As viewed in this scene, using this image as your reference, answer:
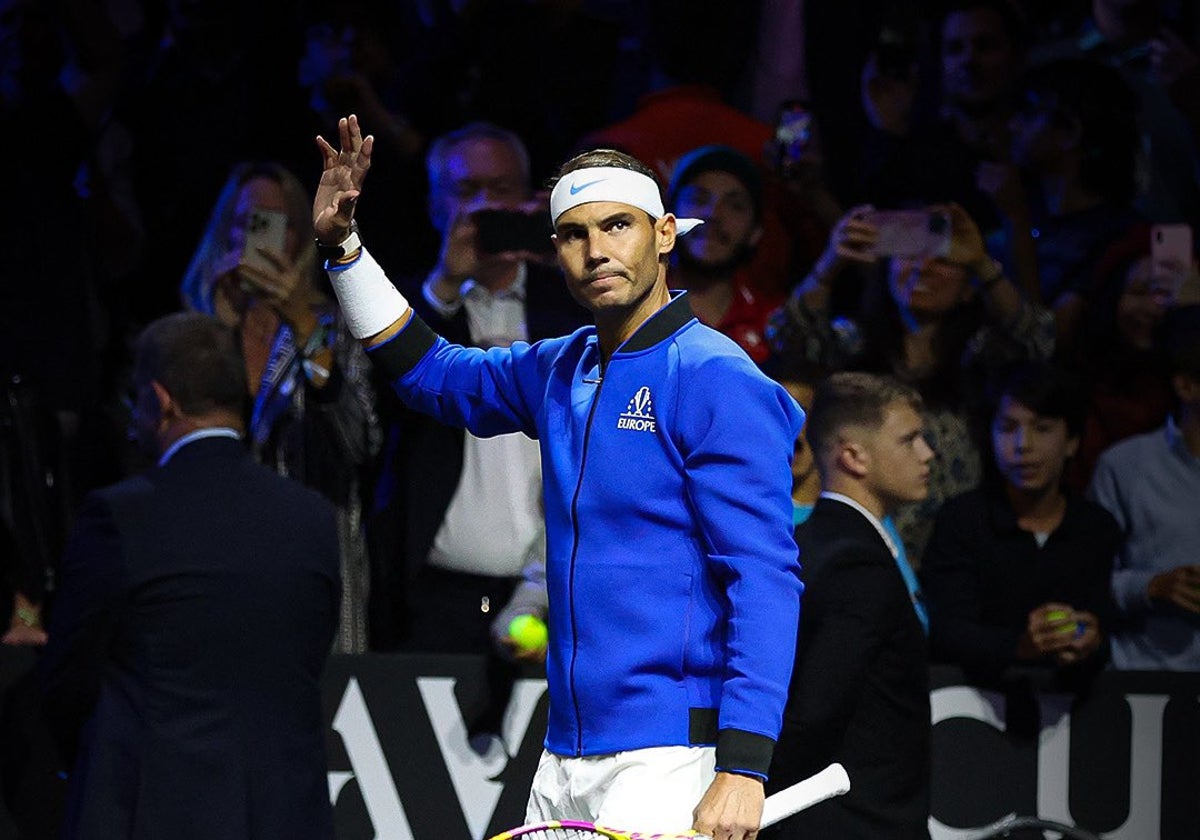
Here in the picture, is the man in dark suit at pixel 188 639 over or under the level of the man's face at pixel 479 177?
under

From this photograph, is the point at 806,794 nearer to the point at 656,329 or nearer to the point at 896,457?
the point at 656,329

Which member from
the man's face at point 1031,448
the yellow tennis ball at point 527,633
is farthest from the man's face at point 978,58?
the yellow tennis ball at point 527,633

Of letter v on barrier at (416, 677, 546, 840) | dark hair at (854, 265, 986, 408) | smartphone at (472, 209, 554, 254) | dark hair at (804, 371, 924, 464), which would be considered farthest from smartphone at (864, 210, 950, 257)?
letter v on barrier at (416, 677, 546, 840)

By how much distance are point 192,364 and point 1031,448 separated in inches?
102

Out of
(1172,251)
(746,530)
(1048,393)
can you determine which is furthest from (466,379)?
(1172,251)

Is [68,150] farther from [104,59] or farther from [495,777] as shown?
[495,777]

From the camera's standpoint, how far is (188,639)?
4352 mm

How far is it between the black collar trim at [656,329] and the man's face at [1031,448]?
2.47m

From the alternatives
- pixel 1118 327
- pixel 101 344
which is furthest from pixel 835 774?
pixel 101 344

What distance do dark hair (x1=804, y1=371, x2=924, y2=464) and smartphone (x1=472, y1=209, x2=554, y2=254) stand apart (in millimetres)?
1446

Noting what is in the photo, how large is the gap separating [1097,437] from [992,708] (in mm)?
1227

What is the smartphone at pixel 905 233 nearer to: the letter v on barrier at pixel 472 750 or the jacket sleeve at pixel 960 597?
the jacket sleeve at pixel 960 597

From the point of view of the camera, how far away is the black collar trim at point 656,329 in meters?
3.46

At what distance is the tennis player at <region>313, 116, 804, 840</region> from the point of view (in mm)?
3227
